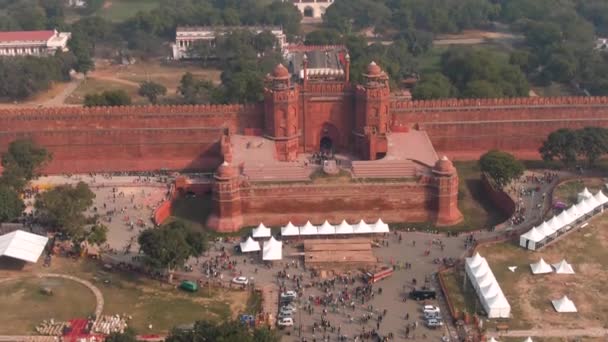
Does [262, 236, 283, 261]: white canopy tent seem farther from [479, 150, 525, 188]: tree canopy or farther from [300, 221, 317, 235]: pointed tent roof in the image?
[479, 150, 525, 188]: tree canopy

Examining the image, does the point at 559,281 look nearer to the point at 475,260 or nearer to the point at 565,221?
the point at 475,260

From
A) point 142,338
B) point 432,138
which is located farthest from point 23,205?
point 432,138

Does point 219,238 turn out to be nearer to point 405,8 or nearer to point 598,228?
point 598,228

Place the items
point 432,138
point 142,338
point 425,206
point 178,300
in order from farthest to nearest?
point 432,138, point 425,206, point 178,300, point 142,338

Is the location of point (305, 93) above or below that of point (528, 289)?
above

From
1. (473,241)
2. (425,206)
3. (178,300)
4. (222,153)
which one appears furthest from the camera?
(222,153)

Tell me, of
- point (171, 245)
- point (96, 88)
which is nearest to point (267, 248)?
point (171, 245)

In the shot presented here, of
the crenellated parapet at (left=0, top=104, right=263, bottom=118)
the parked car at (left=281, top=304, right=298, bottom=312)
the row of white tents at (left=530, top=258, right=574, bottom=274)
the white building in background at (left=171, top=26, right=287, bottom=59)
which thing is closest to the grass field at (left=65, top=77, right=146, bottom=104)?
the white building in background at (left=171, top=26, right=287, bottom=59)

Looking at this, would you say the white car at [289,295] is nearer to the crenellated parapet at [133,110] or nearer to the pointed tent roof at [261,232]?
the pointed tent roof at [261,232]
